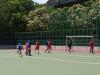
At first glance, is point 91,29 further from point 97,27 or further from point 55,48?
point 55,48

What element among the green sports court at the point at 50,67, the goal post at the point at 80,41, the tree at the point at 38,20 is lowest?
the green sports court at the point at 50,67

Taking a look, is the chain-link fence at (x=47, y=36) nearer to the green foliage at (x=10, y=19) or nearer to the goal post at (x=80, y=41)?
the goal post at (x=80, y=41)

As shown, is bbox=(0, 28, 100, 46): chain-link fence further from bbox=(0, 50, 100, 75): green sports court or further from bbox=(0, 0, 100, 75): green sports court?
bbox=(0, 50, 100, 75): green sports court

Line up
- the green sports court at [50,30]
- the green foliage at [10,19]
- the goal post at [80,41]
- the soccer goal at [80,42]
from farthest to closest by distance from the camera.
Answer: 1. the green foliage at [10,19]
2. the goal post at [80,41]
3. the soccer goal at [80,42]
4. the green sports court at [50,30]

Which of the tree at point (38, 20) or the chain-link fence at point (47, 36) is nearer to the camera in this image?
the chain-link fence at point (47, 36)

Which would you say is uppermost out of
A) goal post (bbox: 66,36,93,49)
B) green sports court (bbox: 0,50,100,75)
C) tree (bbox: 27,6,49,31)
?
tree (bbox: 27,6,49,31)

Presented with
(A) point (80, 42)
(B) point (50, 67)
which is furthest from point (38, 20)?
(B) point (50, 67)

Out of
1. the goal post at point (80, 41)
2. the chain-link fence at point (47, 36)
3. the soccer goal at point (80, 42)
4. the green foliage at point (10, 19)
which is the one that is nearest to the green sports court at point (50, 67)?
the soccer goal at point (80, 42)

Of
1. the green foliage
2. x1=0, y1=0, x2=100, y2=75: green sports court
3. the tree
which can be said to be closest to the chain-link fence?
x1=0, y1=0, x2=100, y2=75: green sports court

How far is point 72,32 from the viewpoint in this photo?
45375 mm

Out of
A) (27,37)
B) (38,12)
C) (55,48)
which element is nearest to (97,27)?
(55,48)

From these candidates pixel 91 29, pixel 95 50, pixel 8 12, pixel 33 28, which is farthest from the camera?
pixel 8 12

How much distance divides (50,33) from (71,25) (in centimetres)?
301

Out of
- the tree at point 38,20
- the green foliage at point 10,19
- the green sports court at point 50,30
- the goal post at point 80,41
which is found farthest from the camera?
the green foliage at point 10,19
